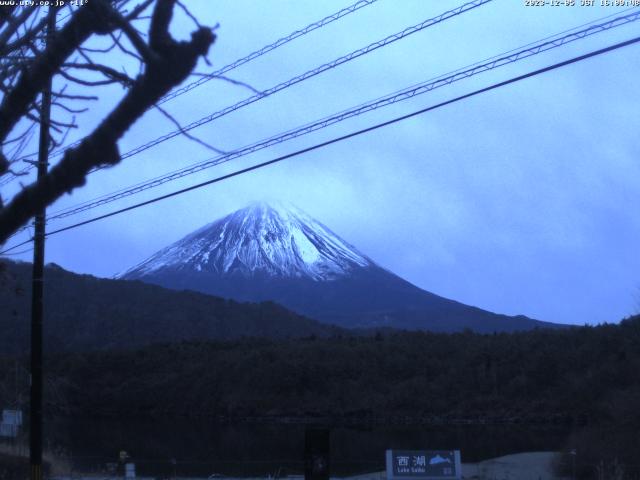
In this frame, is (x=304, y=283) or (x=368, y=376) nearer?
(x=368, y=376)

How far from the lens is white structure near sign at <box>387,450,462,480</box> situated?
16.7 metres

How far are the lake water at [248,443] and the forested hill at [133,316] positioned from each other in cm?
3065

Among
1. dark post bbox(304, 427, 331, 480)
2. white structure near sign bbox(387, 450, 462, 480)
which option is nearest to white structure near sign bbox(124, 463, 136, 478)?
white structure near sign bbox(387, 450, 462, 480)

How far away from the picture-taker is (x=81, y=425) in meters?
53.4

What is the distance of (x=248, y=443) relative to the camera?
43344mm

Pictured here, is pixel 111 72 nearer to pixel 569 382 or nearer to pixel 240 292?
pixel 569 382

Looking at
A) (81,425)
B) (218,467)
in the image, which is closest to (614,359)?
(81,425)

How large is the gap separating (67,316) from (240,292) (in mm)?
67050

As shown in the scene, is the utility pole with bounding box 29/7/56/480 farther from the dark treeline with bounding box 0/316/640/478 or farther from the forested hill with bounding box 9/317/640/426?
the forested hill with bounding box 9/317/640/426

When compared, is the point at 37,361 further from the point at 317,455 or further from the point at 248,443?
the point at 248,443

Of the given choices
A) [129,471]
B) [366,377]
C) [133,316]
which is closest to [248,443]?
[129,471]

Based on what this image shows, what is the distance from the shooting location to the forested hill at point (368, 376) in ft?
187

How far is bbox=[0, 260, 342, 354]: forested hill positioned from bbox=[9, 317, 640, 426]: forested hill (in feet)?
48.0

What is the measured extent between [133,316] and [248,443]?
2008 inches
